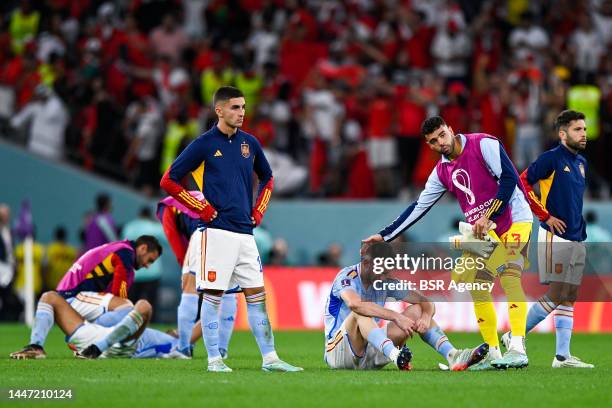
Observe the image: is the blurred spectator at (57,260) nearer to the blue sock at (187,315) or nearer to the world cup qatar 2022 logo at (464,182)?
the blue sock at (187,315)

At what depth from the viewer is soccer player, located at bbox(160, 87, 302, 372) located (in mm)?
11203

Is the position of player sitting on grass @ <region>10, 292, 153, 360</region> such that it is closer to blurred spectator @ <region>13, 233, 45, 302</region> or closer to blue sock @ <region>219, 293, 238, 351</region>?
blue sock @ <region>219, 293, 238, 351</region>

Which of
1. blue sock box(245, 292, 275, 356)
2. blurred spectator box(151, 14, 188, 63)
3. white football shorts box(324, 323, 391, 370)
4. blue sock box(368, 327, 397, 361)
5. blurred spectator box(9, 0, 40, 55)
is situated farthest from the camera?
blurred spectator box(9, 0, 40, 55)

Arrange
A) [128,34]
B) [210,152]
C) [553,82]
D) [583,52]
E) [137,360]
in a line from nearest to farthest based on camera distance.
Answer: [210,152]
[137,360]
[553,82]
[583,52]
[128,34]

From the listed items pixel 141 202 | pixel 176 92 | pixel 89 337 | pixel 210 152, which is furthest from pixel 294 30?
pixel 210 152

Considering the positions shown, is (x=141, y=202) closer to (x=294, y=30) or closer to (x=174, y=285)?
(x=174, y=285)

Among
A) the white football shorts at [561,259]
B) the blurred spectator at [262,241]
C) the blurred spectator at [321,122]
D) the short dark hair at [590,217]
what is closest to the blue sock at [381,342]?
the white football shorts at [561,259]

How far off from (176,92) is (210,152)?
13.3 metres

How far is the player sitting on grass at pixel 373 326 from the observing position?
36.7 ft

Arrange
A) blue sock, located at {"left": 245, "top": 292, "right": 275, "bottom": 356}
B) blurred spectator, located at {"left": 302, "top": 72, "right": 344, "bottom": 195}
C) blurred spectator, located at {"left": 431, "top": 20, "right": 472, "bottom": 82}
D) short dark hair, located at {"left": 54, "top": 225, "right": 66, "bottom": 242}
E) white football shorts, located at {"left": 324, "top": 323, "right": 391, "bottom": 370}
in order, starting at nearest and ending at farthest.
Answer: blue sock, located at {"left": 245, "top": 292, "right": 275, "bottom": 356}, white football shorts, located at {"left": 324, "top": 323, "right": 391, "bottom": 370}, blurred spectator, located at {"left": 302, "top": 72, "right": 344, "bottom": 195}, short dark hair, located at {"left": 54, "top": 225, "right": 66, "bottom": 242}, blurred spectator, located at {"left": 431, "top": 20, "right": 472, "bottom": 82}

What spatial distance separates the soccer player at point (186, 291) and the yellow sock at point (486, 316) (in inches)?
108

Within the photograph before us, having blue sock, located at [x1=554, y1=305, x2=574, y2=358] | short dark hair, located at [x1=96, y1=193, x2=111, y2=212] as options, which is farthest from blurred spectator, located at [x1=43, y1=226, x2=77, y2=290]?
blue sock, located at [x1=554, y1=305, x2=574, y2=358]

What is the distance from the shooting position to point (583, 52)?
76.8ft

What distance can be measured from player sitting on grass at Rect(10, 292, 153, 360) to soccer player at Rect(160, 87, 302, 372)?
215cm
